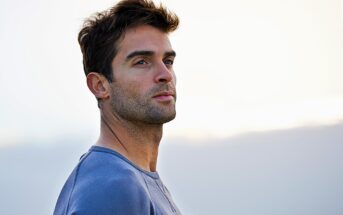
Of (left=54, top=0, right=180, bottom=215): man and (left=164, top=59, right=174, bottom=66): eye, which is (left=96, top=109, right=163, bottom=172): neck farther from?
(left=164, top=59, right=174, bottom=66): eye

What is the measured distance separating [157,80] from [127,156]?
0.61 metres

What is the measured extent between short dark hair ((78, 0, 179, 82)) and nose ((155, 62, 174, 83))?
1.19ft

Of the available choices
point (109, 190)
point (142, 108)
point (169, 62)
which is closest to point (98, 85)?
point (142, 108)

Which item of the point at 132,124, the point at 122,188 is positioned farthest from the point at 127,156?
the point at 122,188

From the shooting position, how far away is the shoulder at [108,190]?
306 centimetres

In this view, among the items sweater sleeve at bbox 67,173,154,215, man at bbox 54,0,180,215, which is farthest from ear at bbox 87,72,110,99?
sweater sleeve at bbox 67,173,154,215

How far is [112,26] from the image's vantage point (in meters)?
4.38

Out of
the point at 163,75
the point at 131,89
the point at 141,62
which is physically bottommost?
the point at 131,89

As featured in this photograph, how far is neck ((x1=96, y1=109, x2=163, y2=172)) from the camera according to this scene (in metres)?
4.07

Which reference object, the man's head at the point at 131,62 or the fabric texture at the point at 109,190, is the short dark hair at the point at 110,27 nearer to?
the man's head at the point at 131,62

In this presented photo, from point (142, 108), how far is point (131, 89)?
17cm

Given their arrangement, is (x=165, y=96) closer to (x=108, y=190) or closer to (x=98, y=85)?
(x=98, y=85)

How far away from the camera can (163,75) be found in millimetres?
4180

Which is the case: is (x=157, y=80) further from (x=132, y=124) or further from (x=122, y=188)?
(x=122, y=188)
